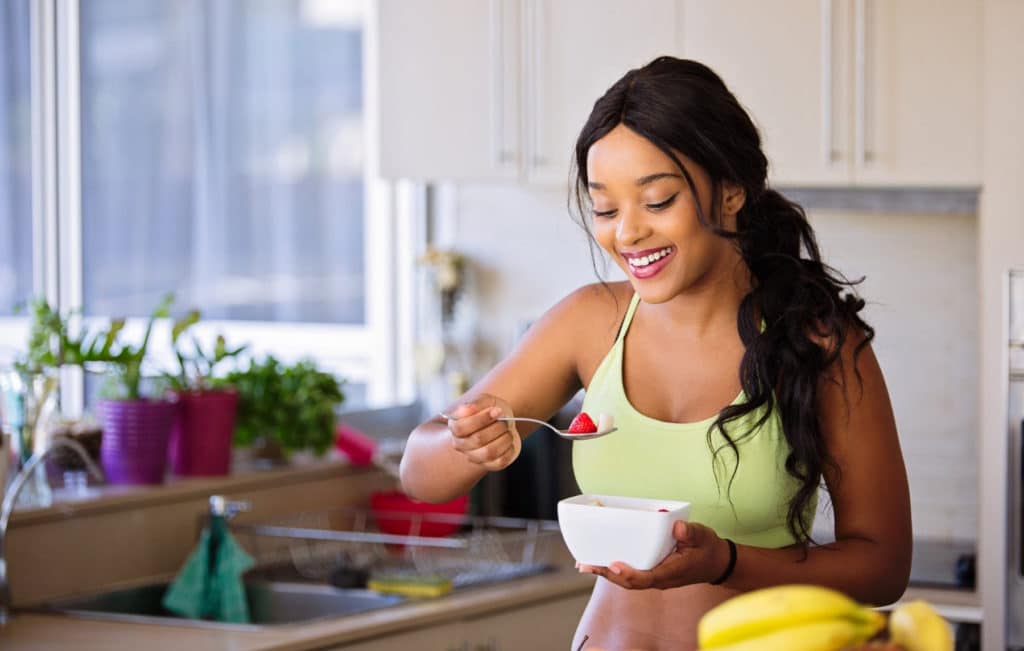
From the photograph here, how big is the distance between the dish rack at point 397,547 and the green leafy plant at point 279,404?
19 cm

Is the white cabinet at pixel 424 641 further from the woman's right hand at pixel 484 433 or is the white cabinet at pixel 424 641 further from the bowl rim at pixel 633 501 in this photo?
the bowl rim at pixel 633 501

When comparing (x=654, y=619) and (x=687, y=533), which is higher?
(x=687, y=533)

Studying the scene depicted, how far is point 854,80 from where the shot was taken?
10.0 feet

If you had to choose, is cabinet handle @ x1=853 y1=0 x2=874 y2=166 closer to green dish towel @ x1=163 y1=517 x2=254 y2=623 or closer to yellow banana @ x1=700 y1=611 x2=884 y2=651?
green dish towel @ x1=163 y1=517 x2=254 y2=623

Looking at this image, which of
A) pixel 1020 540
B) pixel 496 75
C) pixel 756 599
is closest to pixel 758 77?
pixel 496 75

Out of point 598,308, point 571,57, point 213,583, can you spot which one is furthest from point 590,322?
point 571,57

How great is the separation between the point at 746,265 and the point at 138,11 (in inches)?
102

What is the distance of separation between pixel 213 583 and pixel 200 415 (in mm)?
379

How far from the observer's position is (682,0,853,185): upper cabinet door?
3.07 m

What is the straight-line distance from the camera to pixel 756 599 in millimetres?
1032

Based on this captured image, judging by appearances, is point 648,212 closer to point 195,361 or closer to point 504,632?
point 504,632

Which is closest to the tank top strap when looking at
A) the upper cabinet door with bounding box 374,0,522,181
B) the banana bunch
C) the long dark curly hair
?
the long dark curly hair

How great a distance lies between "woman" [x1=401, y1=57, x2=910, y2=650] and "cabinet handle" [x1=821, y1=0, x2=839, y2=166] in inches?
53.9

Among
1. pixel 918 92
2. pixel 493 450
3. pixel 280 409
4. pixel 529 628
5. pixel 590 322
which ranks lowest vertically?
pixel 529 628
